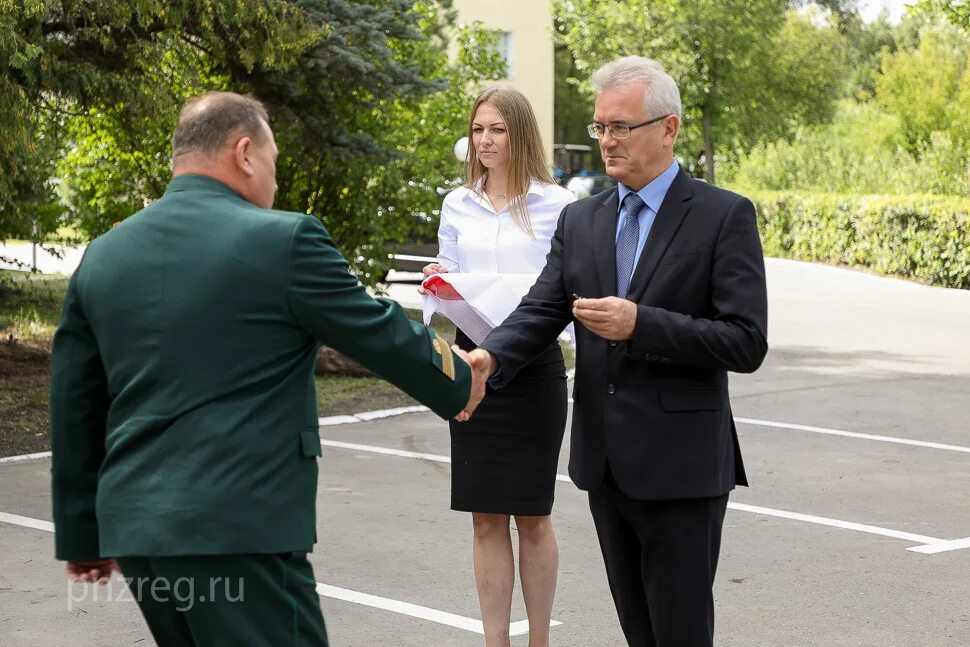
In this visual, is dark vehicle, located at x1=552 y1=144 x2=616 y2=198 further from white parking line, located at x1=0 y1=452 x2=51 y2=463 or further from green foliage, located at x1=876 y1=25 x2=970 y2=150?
white parking line, located at x1=0 y1=452 x2=51 y2=463

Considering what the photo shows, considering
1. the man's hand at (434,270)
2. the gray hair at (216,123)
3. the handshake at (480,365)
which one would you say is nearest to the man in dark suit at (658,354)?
the handshake at (480,365)

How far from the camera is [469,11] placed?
41.6 metres

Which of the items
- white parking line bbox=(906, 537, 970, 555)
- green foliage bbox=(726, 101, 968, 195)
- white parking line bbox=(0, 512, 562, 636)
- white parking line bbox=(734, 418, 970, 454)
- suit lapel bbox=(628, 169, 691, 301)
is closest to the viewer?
suit lapel bbox=(628, 169, 691, 301)

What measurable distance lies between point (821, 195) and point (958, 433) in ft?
67.5

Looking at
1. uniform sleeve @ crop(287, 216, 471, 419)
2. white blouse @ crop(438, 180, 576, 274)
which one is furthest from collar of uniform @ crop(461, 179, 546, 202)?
uniform sleeve @ crop(287, 216, 471, 419)

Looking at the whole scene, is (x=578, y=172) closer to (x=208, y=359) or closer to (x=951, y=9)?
(x=951, y=9)

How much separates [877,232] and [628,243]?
24.2 m

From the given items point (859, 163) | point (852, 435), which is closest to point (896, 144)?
point (859, 163)

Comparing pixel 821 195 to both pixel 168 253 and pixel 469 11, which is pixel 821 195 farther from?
pixel 168 253

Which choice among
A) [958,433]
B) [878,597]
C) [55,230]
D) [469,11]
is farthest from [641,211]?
[469,11]

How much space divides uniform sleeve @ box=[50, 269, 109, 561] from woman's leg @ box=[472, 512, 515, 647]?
2.12 m

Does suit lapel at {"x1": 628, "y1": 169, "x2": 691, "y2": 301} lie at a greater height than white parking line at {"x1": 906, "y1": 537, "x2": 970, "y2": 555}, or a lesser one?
greater

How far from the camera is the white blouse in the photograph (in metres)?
5.16

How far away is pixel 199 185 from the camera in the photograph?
119 inches
